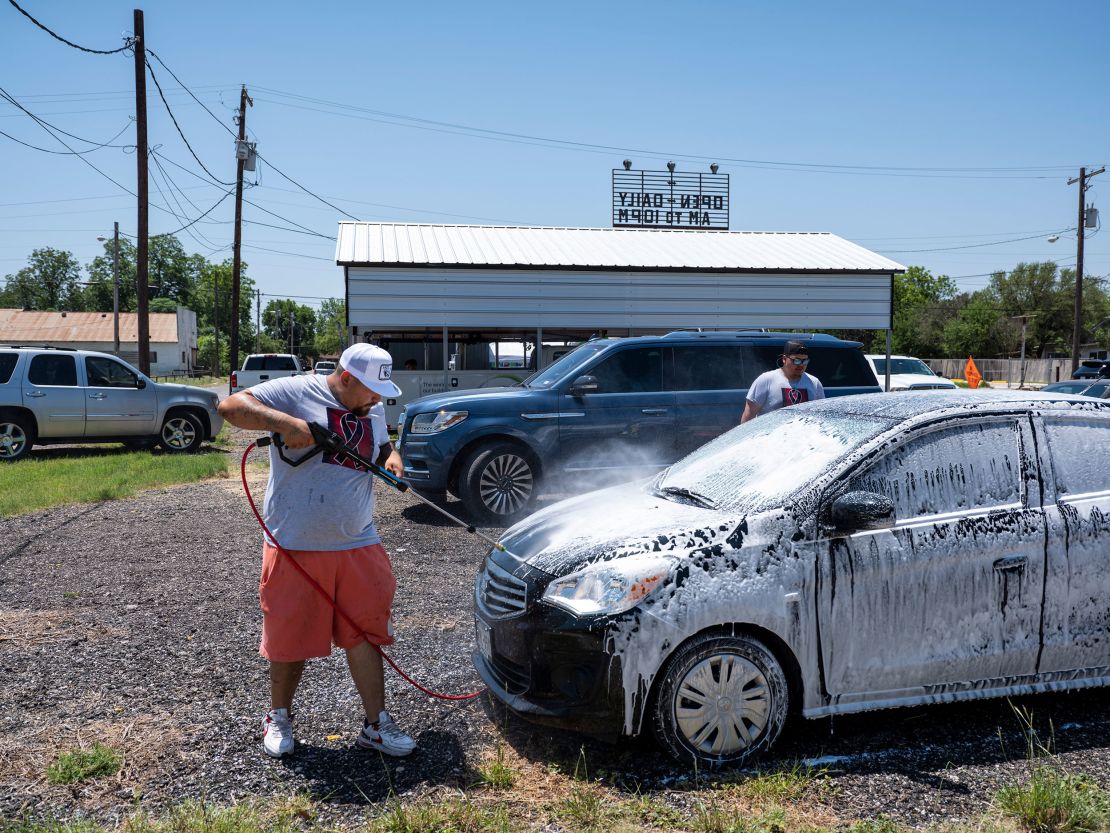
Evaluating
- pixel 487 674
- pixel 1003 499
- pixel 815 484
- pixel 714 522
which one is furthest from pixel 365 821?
pixel 1003 499

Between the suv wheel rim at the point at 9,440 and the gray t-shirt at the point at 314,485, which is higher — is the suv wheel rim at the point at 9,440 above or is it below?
below

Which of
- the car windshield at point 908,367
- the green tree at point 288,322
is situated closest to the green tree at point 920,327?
the car windshield at point 908,367

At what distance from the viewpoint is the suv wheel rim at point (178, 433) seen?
1527cm

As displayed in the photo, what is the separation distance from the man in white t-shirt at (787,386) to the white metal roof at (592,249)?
400 inches

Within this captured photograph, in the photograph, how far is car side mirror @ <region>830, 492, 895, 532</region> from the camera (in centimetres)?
354

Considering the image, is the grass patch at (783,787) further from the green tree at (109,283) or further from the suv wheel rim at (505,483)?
the green tree at (109,283)

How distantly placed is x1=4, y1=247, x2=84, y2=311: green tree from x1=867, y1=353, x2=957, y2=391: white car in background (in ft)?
387

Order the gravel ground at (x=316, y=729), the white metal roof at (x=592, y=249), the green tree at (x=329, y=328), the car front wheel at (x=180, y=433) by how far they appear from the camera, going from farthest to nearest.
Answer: the green tree at (x=329, y=328) → the white metal roof at (x=592, y=249) → the car front wheel at (x=180, y=433) → the gravel ground at (x=316, y=729)

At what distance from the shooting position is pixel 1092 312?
79.9 meters

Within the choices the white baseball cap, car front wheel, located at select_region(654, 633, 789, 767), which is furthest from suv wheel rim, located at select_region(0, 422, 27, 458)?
car front wheel, located at select_region(654, 633, 789, 767)

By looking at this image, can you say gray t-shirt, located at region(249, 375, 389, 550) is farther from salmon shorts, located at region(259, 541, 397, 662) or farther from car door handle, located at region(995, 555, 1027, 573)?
car door handle, located at region(995, 555, 1027, 573)

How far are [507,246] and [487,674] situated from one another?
15895 mm

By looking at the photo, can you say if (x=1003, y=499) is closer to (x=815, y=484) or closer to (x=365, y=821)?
(x=815, y=484)

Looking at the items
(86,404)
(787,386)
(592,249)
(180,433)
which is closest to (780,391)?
(787,386)
